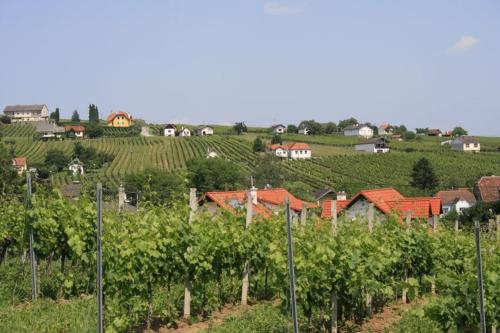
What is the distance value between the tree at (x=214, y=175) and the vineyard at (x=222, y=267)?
48.1 m

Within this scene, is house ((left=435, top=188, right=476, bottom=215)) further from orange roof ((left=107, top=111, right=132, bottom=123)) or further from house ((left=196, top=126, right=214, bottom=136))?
orange roof ((left=107, top=111, right=132, bottom=123))

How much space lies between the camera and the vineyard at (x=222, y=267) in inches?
322

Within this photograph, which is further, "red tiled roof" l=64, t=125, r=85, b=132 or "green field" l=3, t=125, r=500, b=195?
"red tiled roof" l=64, t=125, r=85, b=132

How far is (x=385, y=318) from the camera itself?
10375 mm

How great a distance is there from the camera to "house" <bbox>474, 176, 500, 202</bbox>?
2132 inches

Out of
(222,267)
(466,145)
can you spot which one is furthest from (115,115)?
(222,267)

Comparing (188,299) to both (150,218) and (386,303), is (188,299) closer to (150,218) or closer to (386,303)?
(150,218)

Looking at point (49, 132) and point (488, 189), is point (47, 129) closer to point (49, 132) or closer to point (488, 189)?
point (49, 132)

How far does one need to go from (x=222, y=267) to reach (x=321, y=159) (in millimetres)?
72285

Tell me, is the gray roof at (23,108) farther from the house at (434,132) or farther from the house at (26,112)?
the house at (434,132)

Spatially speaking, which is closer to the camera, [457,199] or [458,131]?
[457,199]

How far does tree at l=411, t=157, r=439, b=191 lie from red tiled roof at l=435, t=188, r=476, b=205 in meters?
3.58

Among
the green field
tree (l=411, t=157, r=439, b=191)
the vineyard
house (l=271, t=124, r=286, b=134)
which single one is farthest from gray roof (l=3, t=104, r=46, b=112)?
the vineyard

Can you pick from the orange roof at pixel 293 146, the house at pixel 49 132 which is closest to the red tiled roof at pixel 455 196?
the orange roof at pixel 293 146
